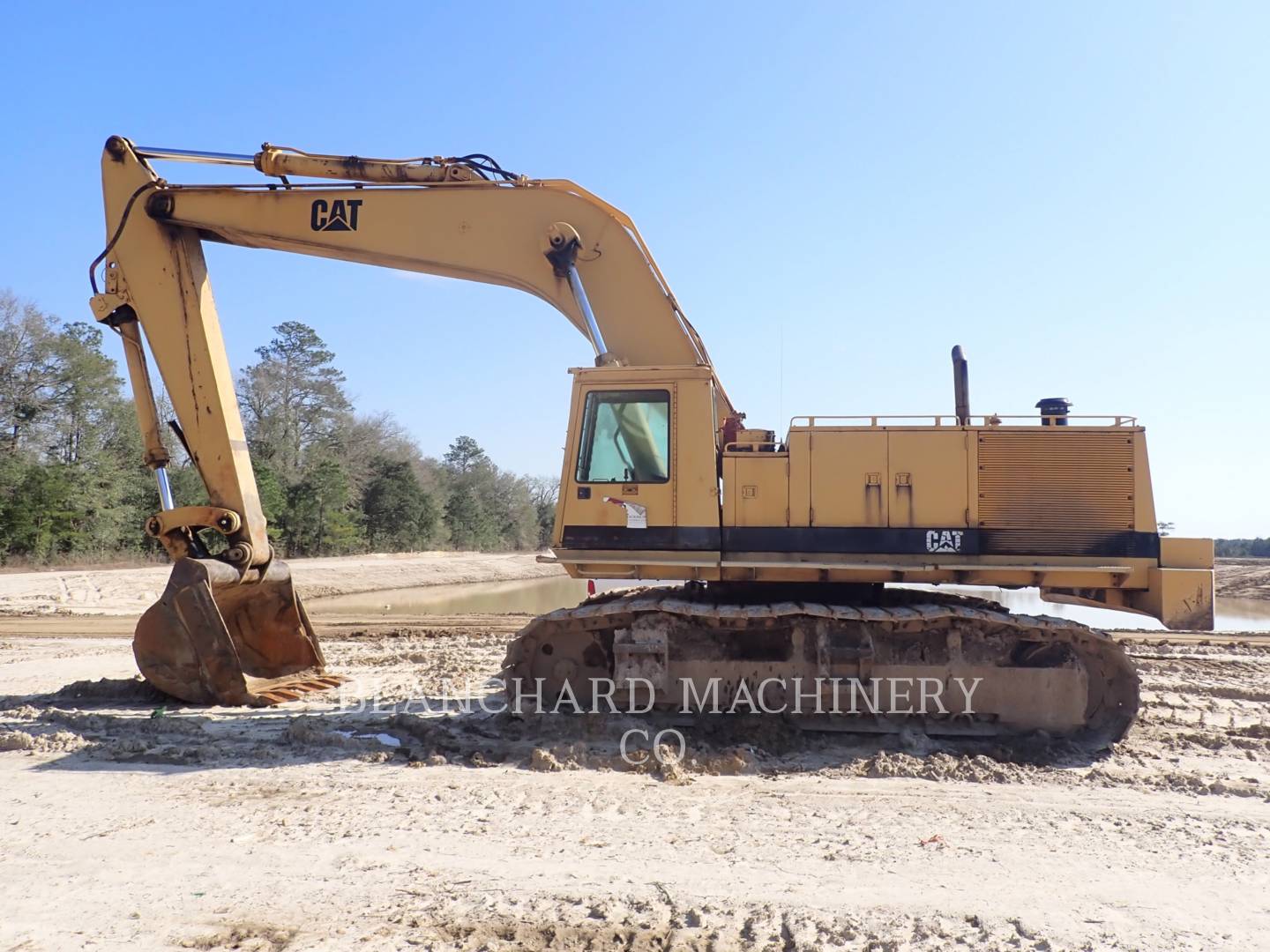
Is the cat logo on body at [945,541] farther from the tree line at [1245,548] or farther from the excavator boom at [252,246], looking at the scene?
the tree line at [1245,548]

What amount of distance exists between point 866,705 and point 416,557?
32.7 metres

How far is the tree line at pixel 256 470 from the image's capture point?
28547 mm

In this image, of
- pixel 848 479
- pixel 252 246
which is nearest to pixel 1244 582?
pixel 848 479

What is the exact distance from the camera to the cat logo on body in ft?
22.5

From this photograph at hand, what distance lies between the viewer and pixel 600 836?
4941 mm

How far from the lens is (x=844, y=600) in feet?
24.3

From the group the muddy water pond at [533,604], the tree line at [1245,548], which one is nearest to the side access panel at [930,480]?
the muddy water pond at [533,604]

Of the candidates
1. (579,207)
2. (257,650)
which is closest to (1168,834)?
(579,207)

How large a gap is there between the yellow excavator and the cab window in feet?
0.06

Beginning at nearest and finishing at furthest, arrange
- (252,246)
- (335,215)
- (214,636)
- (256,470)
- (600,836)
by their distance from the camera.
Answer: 1. (600,836)
2. (214,636)
3. (335,215)
4. (252,246)
5. (256,470)

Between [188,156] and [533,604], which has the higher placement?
[188,156]

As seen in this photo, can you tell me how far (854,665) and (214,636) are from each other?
5765 mm

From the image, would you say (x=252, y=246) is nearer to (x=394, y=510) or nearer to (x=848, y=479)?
(x=848, y=479)

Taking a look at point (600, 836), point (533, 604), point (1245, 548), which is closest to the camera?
point (600, 836)
